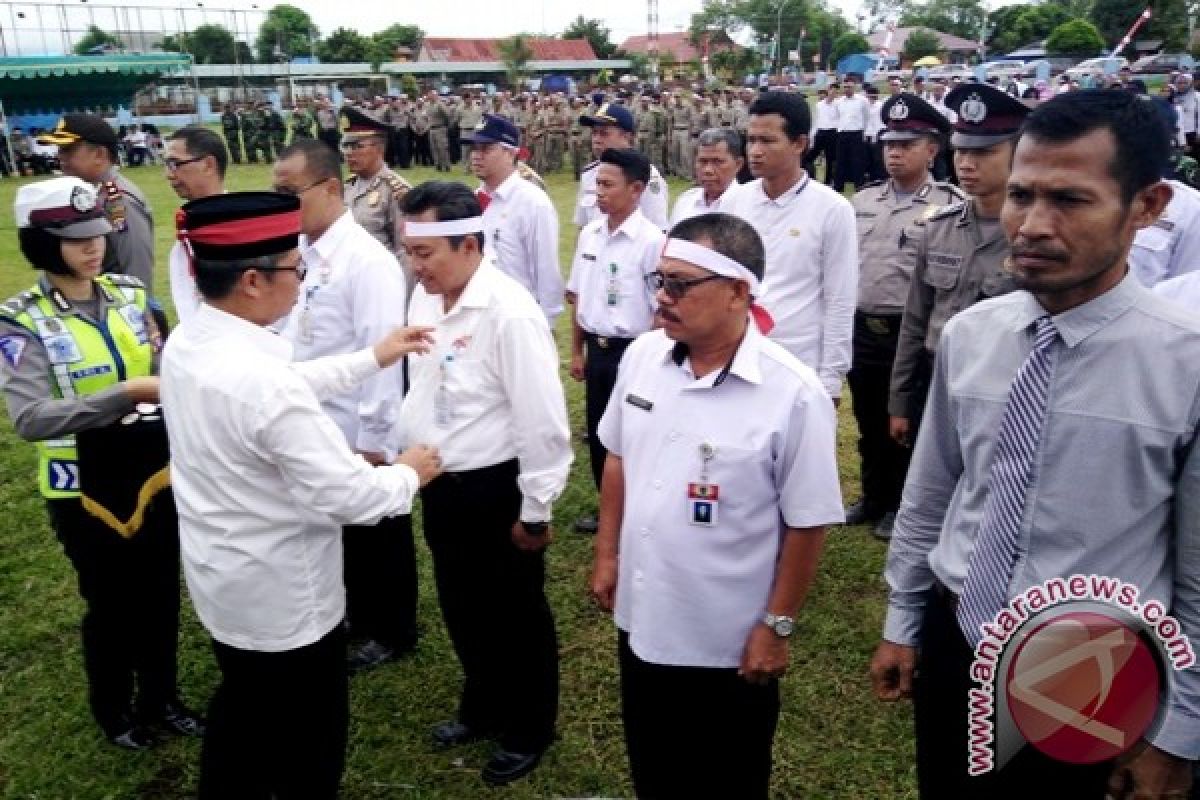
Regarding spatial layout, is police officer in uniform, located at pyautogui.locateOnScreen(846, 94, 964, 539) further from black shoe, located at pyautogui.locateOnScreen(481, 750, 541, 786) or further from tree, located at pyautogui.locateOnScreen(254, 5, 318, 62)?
tree, located at pyautogui.locateOnScreen(254, 5, 318, 62)

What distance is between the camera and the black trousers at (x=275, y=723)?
2658 millimetres

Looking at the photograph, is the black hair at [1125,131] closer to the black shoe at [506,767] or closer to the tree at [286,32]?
the black shoe at [506,767]

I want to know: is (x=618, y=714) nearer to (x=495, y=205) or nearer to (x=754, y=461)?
(x=754, y=461)

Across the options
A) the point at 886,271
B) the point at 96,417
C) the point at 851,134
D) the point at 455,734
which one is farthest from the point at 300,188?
the point at 851,134

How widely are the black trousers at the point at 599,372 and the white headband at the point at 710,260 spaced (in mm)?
2493

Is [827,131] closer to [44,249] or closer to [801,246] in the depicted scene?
[801,246]

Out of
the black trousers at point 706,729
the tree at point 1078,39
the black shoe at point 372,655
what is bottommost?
the black shoe at point 372,655

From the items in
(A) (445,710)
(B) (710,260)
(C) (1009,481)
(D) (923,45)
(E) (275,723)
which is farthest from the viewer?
(D) (923,45)

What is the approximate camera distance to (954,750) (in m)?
2.06

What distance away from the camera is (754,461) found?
7.42ft

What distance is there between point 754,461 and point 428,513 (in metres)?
1.49

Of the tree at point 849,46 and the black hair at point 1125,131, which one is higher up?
the tree at point 849,46

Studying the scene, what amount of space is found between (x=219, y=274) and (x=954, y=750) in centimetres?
221

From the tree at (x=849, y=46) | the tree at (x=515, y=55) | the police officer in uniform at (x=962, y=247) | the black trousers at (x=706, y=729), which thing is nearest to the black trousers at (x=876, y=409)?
the police officer in uniform at (x=962, y=247)
